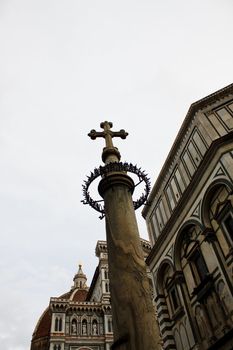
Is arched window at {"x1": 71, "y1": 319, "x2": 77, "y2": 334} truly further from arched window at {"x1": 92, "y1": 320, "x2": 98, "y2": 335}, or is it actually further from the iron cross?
the iron cross

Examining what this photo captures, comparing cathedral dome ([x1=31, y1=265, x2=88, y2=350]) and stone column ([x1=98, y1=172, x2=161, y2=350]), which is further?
cathedral dome ([x1=31, y1=265, x2=88, y2=350])

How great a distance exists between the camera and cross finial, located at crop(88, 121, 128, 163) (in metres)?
9.38

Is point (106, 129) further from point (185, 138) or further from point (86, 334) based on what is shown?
point (86, 334)

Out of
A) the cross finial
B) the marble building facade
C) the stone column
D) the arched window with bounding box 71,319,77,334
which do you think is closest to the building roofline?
the marble building facade

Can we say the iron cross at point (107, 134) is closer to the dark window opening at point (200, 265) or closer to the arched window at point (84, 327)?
the dark window opening at point (200, 265)

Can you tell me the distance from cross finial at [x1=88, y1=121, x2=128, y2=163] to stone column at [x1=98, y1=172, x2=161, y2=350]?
1067 mm

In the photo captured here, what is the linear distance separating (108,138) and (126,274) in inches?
180

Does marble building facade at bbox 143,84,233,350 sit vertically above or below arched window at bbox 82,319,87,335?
below

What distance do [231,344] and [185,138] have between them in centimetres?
1013

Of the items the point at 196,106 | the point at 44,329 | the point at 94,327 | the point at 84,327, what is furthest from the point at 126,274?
the point at 44,329

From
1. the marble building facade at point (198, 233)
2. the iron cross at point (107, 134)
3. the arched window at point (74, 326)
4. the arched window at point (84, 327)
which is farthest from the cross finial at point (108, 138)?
the arched window at point (84, 327)

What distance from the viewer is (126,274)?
6.74m

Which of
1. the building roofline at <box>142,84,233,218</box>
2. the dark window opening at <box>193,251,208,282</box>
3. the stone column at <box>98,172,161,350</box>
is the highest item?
the building roofline at <box>142,84,233,218</box>

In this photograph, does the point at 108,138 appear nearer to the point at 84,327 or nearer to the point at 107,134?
the point at 107,134
